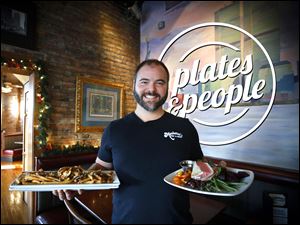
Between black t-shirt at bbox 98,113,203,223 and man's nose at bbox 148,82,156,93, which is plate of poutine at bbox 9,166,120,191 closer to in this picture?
black t-shirt at bbox 98,113,203,223

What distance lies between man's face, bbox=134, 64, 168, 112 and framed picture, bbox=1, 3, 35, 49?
251cm

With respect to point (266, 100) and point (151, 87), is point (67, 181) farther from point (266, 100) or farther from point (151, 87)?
point (266, 100)

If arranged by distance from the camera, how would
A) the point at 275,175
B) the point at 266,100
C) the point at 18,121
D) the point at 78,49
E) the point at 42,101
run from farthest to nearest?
the point at 18,121, the point at 78,49, the point at 42,101, the point at 266,100, the point at 275,175

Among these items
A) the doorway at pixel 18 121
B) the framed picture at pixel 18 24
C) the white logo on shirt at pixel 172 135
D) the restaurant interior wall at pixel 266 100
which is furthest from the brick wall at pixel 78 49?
the white logo on shirt at pixel 172 135

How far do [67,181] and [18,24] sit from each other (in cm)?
281

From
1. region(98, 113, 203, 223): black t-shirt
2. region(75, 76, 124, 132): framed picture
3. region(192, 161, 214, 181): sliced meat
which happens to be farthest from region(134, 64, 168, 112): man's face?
region(75, 76, 124, 132): framed picture

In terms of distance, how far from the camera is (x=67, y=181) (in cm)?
103

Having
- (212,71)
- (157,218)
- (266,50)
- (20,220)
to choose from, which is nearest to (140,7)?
(212,71)

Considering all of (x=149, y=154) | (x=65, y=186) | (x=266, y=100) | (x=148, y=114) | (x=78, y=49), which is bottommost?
(x=65, y=186)

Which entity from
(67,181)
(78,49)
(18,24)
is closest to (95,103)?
(78,49)

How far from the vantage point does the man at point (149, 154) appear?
105 cm

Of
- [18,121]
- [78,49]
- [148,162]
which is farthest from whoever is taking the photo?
[18,121]

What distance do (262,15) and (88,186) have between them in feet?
7.15

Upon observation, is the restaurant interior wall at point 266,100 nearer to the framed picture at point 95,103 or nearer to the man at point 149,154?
the man at point 149,154
